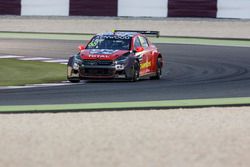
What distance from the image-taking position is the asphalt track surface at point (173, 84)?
15.8m

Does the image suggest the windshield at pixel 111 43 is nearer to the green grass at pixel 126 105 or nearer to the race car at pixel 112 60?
the race car at pixel 112 60

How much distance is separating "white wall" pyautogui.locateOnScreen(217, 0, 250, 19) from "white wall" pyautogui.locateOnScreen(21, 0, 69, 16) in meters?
5.97

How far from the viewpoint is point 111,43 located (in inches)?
802

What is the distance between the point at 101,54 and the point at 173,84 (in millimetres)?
1762

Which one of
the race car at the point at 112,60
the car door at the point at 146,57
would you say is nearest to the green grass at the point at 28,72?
the race car at the point at 112,60

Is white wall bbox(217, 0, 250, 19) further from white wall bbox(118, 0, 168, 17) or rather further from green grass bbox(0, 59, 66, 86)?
green grass bbox(0, 59, 66, 86)

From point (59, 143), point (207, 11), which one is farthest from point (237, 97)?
point (207, 11)

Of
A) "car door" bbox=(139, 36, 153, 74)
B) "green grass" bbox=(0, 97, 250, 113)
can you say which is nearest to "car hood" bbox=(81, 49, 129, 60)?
"car door" bbox=(139, 36, 153, 74)

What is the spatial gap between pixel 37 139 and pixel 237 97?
6376 mm

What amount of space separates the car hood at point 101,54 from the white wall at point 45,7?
15.5m

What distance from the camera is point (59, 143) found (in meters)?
10.0

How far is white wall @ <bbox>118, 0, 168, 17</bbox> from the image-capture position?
112ft

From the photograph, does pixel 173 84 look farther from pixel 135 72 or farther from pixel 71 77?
pixel 71 77

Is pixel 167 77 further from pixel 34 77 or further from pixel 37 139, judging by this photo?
pixel 37 139
